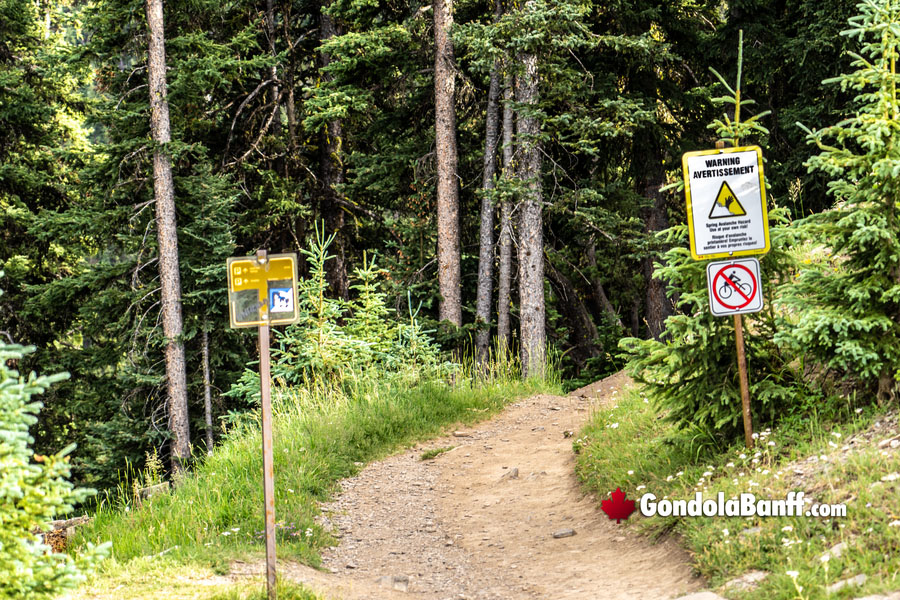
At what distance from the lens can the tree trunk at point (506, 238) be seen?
52.5ft

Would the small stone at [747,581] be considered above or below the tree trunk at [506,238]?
below

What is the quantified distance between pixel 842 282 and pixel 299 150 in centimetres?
1576

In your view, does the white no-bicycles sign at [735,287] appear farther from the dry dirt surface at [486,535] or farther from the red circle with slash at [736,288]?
the dry dirt surface at [486,535]

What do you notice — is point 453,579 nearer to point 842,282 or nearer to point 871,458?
point 871,458

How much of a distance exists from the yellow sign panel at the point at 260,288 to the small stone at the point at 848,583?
3.77 m

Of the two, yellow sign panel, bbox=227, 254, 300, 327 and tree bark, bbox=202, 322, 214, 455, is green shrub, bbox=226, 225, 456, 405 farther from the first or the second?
yellow sign panel, bbox=227, 254, 300, 327

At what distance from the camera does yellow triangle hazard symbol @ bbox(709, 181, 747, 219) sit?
7.02 meters

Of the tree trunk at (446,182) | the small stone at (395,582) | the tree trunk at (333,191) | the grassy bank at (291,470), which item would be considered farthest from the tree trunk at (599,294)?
the small stone at (395,582)

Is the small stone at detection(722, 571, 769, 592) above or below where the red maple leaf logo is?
above

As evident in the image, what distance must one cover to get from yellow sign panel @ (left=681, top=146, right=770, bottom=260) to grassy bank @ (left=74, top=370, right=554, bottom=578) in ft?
13.9

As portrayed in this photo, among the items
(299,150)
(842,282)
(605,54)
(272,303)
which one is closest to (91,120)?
(299,150)

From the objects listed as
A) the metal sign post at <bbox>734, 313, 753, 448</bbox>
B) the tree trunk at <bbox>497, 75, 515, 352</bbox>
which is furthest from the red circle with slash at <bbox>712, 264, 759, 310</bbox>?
the tree trunk at <bbox>497, 75, 515, 352</bbox>

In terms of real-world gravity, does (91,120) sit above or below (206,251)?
above

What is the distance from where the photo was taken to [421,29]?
17047 mm
